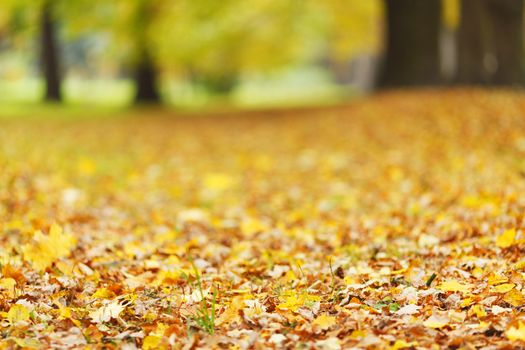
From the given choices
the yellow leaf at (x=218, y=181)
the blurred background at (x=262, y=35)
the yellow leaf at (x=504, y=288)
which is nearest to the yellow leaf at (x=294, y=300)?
the yellow leaf at (x=504, y=288)

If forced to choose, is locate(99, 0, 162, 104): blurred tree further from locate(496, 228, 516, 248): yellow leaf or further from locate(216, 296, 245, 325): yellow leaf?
locate(216, 296, 245, 325): yellow leaf

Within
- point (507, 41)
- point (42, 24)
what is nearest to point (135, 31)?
point (42, 24)

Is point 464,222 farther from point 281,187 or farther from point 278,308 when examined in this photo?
point 281,187

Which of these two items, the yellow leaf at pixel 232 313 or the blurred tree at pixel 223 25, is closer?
the yellow leaf at pixel 232 313

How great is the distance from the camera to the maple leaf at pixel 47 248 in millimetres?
4301

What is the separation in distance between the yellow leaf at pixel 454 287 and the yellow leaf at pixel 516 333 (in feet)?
1.79

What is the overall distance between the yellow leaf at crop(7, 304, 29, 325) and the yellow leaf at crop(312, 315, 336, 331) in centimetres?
145

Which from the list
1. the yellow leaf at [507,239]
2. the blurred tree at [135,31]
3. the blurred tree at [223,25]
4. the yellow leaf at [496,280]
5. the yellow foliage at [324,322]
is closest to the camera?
the yellow foliage at [324,322]

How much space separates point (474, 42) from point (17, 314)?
1295cm

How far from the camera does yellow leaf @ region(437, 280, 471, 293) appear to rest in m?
3.44

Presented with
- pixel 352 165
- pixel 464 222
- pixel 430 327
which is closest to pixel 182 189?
pixel 352 165

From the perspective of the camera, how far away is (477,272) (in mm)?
3799

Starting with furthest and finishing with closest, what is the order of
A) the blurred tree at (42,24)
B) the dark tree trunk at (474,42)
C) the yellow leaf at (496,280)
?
the blurred tree at (42,24)
the dark tree trunk at (474,42)
the yellow leaf at (496,280)

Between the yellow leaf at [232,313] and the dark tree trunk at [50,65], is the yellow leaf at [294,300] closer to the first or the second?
the yellow leaf at [232,313]
